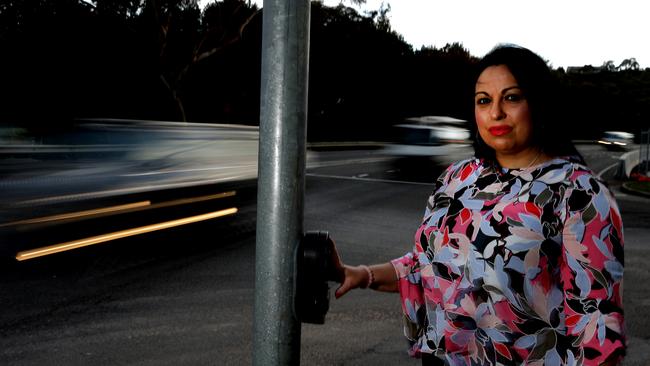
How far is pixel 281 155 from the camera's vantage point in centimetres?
169

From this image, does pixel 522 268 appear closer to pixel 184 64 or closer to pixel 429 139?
pixel 429 139

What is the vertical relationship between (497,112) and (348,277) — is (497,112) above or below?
above

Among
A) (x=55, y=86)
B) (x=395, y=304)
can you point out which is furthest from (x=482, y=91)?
(x=55, y=86)

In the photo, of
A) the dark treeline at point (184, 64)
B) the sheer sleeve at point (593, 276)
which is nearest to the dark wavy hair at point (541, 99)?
the sheer sleeve at point (593, 276)

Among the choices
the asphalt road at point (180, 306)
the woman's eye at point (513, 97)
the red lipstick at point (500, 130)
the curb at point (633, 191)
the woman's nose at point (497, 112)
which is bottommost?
the curb at point (633, 191)

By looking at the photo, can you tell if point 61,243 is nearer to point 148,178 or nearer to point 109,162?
point 109,162

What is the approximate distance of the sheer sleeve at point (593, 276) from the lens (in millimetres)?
1515

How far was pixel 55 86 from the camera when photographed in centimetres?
3016

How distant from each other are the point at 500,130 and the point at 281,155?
0.63 meters

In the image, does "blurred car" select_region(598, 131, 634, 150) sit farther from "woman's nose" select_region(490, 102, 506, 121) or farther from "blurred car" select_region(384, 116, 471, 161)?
"woman's nose" select_region(490, 102, 506, 121)

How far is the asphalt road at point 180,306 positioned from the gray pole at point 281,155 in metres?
3.21

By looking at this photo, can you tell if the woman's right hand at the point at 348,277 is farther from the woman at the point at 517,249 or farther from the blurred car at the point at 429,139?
the blurred car at the point at 429,139

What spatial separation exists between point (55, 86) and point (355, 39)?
62.2ft

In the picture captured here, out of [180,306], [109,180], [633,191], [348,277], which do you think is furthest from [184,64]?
[348,277]
